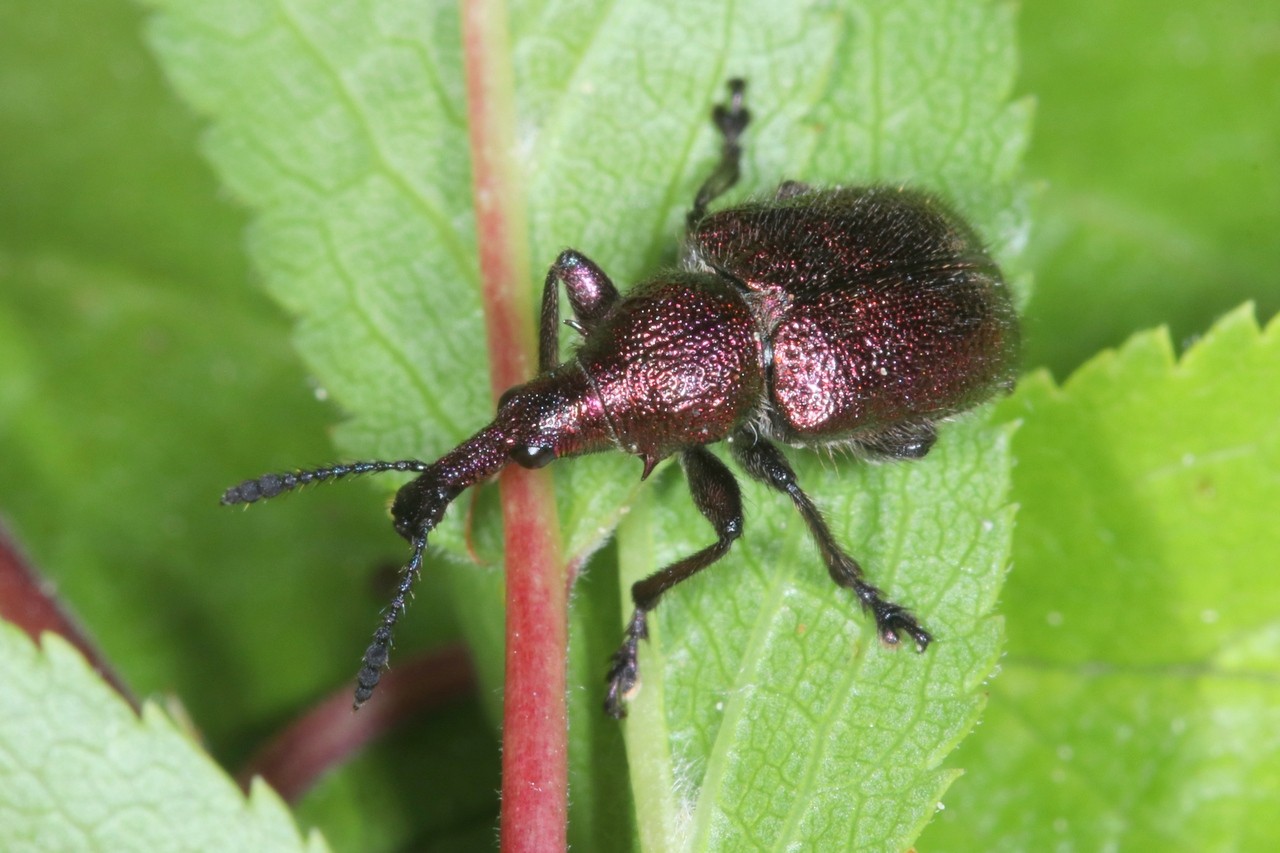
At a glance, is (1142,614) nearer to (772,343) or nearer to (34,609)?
(772,343)

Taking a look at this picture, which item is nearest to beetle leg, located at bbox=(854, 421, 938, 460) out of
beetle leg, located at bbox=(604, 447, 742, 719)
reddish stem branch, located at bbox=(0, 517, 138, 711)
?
beetle leg, located at bbox=(604, 447, 742, 719)

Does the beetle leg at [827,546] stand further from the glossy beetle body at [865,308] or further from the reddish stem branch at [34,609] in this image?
the reddish stem branch at [34,609]

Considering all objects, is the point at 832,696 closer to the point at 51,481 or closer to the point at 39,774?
the point at 39,774

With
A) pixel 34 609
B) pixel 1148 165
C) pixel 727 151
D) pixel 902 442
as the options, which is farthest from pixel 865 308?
pixel 34 609

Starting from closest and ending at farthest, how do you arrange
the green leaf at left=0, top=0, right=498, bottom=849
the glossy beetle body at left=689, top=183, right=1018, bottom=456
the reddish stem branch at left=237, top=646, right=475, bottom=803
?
the glossy beetle body at left=689, top=183, right=1018, bottom=456
the reddish stem branch at left=237, top=646, right=475, bottom=803
the green leaf at left=0, top=0, right=498, bottom=849

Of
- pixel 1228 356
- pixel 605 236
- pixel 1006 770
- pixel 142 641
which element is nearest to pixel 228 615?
pixel 142 641

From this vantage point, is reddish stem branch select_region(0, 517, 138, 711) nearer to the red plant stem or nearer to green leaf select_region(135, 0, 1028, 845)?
green leaf select_region(135, 0, 1028, 845)
